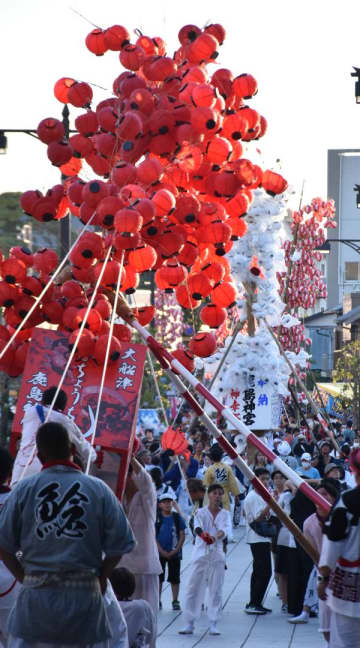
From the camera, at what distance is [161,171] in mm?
9461

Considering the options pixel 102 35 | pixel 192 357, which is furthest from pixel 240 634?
pixel 102 35

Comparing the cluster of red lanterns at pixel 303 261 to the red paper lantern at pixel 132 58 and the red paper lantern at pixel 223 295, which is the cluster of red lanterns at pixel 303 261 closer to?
the red paper lantern at pixel 223 295

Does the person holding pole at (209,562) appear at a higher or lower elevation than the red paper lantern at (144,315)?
lower

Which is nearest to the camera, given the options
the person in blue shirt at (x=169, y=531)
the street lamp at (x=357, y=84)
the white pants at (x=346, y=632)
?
the white pants at (x=346, y=632)

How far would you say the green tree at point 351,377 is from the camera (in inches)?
1877

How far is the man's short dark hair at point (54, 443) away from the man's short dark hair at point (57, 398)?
2.62 m

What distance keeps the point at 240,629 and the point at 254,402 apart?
10.5m

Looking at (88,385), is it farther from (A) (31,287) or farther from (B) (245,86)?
(B) (245,86)

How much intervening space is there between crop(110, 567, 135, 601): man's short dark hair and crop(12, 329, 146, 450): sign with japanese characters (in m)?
1.79

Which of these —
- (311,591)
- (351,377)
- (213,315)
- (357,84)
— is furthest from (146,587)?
(351,377)

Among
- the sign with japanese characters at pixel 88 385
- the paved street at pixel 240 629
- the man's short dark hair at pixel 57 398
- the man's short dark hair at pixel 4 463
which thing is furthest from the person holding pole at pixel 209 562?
the man's short dark hair at pixel 4 463

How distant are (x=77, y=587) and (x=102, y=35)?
6134mm

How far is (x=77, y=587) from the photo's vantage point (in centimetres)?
563

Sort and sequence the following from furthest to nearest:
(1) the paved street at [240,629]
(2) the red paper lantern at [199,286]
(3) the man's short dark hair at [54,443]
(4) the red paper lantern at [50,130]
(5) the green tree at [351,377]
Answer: (5) the green tree at [351,377]
(1) the paved street at [240,629]
(2) the red paper lantern at [199,286]
(4) the red paper lantern at [50,130]
(3) the man's short dark hair at [54,443]
